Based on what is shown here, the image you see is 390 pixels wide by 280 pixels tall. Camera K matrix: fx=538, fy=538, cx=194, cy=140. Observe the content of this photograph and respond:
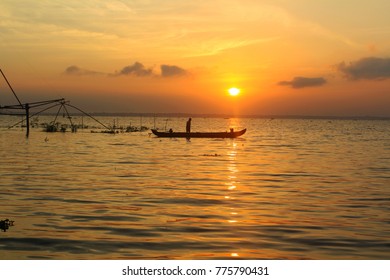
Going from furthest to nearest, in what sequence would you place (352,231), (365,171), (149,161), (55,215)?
(149,161)
(365,171)
(55,215)
(352,231)

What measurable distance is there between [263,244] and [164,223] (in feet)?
12.8

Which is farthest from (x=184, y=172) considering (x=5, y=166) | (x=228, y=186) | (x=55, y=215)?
(x=55, y=215)

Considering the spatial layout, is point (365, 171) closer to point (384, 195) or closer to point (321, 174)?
point (321, 174)

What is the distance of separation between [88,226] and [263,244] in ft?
18.3

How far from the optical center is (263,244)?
14969mm

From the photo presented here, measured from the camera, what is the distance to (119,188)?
25984 mm

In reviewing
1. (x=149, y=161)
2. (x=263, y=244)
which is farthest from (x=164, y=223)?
(x=149, y=161)

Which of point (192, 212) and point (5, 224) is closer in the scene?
point (5, 224)

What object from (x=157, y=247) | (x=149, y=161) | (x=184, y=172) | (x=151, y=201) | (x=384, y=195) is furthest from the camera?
(x=149, y=161)

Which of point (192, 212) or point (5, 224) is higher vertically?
point (5, 224)

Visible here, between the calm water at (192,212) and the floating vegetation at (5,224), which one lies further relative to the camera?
the floating vegetation at (5,224)

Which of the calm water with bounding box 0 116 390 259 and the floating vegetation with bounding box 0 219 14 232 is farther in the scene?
the floating vegetation with bounding box 0 219 14 232

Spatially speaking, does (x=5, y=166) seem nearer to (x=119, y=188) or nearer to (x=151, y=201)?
(x=119, y=188)

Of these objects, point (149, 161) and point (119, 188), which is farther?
point (149, 161)
